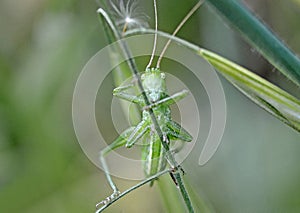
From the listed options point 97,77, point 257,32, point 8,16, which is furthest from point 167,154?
point 8,16

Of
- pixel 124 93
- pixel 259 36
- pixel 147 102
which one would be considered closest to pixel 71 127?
pixel 124 93

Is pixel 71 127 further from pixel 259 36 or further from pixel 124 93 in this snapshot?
pixel 259 36

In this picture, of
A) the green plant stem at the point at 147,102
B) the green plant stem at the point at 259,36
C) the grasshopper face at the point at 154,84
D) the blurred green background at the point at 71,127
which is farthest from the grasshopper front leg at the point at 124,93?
the blurred green background at the point at 71,127

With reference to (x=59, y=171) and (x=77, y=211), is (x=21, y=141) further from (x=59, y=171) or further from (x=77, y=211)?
(x=77, y=211)

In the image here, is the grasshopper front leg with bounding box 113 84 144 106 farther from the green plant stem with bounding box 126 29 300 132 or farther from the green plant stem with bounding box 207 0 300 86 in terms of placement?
the green plant stem with bounding box 207 0 300 86

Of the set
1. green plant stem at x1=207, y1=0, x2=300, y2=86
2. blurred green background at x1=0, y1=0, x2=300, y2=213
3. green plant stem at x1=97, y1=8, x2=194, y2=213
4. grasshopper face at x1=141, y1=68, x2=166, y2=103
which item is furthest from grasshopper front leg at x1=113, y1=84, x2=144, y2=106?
blurred green background at x1=0, y1=0, x2=300, y2=213
